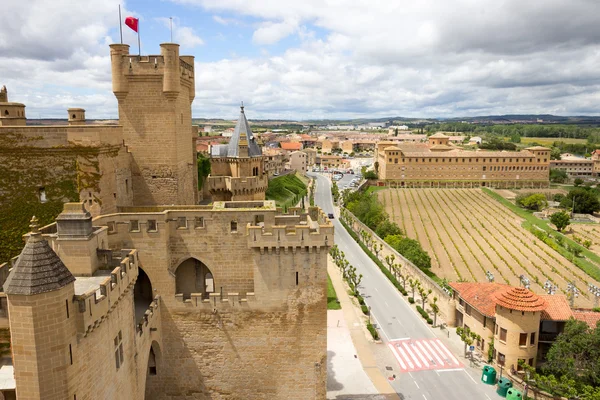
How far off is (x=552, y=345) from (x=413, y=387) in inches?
439

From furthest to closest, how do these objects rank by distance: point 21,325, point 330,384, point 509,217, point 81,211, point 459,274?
point 509,217
point 459,274
point 330,384
point 81,211
point 21,325

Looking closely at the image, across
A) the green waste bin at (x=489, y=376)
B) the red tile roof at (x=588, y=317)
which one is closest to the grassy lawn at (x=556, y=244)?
the red tile roof at (x=588, y=317)

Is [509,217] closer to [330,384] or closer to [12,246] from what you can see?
[330,384]

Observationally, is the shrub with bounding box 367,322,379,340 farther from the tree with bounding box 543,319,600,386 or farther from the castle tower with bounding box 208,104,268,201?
the castle tower with bounding box 208,104,268,201

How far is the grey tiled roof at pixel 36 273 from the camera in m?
12.6

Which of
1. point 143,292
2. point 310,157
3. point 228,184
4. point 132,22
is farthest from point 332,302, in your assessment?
point 310,157

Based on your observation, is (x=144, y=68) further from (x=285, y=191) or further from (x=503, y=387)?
(x=285, y=191)

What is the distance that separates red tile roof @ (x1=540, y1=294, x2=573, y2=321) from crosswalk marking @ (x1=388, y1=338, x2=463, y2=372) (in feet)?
26.0

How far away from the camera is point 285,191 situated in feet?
334

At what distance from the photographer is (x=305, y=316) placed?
22.3 m

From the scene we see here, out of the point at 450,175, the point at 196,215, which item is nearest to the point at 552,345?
the point at 196,215

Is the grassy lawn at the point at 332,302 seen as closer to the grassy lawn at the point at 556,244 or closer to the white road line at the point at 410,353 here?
the white road line at the point at 410,353

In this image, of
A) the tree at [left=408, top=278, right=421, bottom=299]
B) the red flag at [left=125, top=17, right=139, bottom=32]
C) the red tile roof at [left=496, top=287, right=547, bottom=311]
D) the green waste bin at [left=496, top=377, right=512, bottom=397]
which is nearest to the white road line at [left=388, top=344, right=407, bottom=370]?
the green waste bin at [left=496, top=377, right=512, bottom=397]

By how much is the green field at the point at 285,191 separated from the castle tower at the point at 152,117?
5990 centimetres
